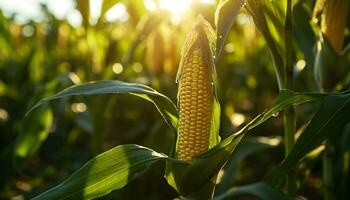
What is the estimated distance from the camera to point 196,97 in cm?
154

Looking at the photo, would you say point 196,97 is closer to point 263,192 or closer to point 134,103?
point 263,192

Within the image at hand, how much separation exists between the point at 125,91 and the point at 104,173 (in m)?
0.25

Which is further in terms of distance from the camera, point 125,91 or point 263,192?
point 125,91

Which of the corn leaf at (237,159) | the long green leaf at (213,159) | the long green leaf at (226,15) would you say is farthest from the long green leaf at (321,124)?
the corn leaf at (237,159)

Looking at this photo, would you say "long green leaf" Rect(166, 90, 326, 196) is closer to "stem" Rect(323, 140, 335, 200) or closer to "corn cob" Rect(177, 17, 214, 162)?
"corn cob" Rect(177, 17, 214, 162)

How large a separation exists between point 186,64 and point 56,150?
299 centimetres

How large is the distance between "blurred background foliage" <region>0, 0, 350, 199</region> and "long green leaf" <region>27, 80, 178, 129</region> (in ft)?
1.21

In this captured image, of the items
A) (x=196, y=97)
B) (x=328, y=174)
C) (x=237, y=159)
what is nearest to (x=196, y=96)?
(x=196, y=97)

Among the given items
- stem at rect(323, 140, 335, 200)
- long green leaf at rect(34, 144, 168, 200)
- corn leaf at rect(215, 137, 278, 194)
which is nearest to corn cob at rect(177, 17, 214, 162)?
long green leaf at rect(34, 144, 168, 200)

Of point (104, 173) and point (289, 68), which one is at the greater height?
point (289, 68)

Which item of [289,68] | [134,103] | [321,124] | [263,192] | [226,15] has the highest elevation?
[226,15]

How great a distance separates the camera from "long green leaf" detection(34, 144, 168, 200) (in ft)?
4.74

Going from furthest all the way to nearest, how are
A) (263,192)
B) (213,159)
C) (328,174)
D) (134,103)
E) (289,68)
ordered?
(134,103), (328,174), (289,68), (213,159), (263,192)

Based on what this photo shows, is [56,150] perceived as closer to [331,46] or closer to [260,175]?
[260,175]
